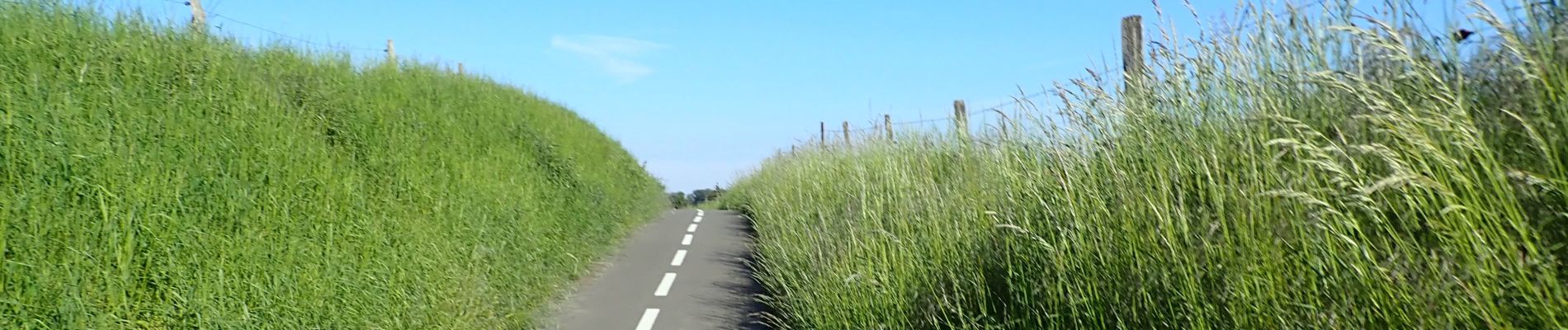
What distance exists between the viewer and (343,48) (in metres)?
10.7

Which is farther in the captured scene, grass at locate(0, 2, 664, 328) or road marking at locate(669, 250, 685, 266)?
road marking at locate(669, 250, 685, 266)

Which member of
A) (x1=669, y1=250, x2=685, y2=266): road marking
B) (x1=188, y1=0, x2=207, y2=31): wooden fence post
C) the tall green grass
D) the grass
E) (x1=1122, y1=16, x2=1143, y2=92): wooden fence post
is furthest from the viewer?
(x1=669, y1=250, x2=685, y2=266): road marking

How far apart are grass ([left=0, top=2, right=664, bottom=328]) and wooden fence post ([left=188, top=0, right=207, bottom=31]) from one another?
410 mm

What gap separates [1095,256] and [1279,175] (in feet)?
3.26

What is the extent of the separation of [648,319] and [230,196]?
11.7 ft

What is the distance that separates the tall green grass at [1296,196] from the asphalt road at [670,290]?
2862 mm

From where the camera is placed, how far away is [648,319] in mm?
8008

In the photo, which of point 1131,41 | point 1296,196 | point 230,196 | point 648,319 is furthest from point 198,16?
point 1296,196

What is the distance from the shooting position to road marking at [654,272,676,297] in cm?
935

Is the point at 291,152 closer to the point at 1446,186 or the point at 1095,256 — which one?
the point at 1095,256

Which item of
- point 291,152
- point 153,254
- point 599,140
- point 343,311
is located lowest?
point 343,311

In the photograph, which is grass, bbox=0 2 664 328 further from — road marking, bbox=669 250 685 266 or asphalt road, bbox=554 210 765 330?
road marking, bbox=669 250 685 266

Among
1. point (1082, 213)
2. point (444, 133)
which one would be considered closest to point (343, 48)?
point (444, 133)

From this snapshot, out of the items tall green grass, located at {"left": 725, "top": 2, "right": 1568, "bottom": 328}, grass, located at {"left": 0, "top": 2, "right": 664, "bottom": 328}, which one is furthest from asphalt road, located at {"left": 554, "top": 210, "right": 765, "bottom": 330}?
tall green grass, located at {"left": 725, "top": 2, "right": 1568, "bottom": 328}
